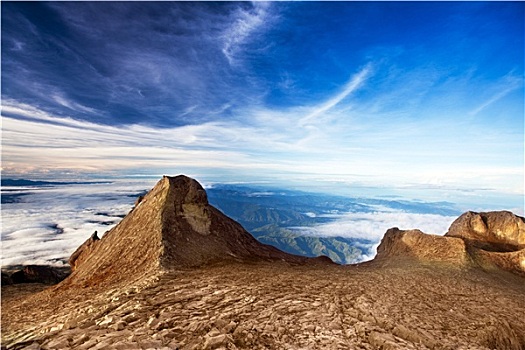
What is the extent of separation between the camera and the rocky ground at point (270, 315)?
11.6 meters

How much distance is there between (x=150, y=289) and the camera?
16.9 meters

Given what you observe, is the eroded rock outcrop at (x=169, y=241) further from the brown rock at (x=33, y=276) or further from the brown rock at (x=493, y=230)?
the brown rock at (x=33, y=276)

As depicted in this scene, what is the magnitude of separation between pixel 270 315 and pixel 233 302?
7.97 ft

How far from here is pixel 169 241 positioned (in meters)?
25.2

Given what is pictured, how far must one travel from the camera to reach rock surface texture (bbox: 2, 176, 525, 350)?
11.9 meters

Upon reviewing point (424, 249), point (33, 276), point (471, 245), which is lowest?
point (33, 276)

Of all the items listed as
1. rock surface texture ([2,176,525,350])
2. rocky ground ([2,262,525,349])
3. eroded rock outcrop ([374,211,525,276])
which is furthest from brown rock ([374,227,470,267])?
rocky ground ([2,262,525,349])

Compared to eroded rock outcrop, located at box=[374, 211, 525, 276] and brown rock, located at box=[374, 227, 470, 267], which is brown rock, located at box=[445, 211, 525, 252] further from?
brown rock, located at box=[374, 227, 470, 267]

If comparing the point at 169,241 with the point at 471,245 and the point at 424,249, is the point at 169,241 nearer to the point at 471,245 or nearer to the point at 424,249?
the point at 424,249

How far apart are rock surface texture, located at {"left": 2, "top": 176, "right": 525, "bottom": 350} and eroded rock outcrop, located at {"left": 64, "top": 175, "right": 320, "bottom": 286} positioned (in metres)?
0.13

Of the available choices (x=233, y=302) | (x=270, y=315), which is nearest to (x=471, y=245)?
(x=270, y=315)

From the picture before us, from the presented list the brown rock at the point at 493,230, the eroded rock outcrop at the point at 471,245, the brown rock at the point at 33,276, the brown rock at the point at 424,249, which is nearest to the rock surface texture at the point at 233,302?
the brown rock at the point at 424,249

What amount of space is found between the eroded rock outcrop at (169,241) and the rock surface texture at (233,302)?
0.13 metres

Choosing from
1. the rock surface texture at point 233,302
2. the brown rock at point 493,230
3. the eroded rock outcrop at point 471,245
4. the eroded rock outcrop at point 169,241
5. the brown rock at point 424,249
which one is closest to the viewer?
the rock surface texture at point 233,302
